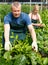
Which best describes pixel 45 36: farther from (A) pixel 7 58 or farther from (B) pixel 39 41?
(A) pixel 7 58

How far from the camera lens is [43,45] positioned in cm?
521

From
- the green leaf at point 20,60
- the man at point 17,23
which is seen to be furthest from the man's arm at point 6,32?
the green leaf at point 20,60

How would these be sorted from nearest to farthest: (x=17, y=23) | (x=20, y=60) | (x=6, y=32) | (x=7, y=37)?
(x=20, y=60) → (x=7, y=37) → (x=6, y=32) → (x=17, y=23)

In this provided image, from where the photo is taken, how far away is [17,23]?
5.38 metres

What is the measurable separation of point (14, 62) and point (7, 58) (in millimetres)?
122

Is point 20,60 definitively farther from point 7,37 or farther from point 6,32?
point 6,32

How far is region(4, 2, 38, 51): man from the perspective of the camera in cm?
493

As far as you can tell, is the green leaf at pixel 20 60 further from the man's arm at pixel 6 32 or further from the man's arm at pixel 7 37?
the man's arm at pixel 6 32

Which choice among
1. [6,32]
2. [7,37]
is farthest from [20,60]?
[6,32]

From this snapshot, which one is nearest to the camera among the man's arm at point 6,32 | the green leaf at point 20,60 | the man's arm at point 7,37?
the green leaf at point 20,60

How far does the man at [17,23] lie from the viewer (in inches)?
194

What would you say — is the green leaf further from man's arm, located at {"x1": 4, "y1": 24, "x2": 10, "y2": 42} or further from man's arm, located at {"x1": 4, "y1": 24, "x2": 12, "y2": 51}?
man's arm, located at {"x1": 4, "y1": 24, "x2": 10, "y2": 42}

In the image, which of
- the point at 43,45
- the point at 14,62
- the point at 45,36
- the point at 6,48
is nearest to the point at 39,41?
the point at 43,45

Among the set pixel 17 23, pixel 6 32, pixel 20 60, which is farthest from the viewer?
pixel 17 23
